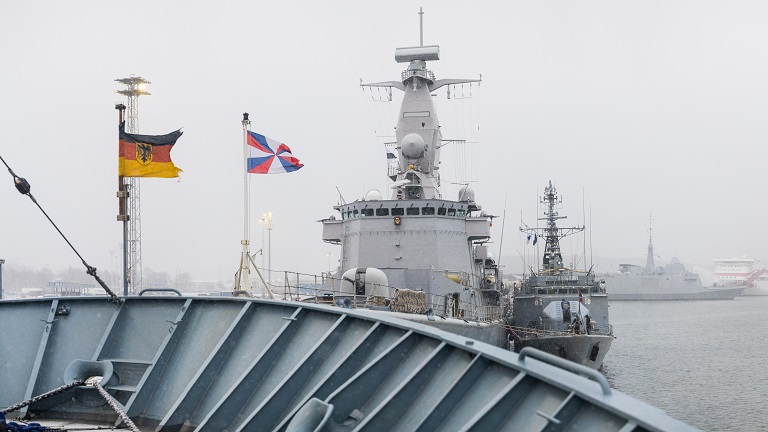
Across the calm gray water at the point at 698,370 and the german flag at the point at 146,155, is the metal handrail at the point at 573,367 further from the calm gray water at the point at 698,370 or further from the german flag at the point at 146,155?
the calm gray water at the point at 698,370

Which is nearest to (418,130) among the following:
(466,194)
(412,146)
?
(412,146)

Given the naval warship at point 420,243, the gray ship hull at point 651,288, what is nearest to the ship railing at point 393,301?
the naval warship at point 420,243

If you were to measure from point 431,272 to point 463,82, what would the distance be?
14905 mm

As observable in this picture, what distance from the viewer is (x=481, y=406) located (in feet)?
14.8

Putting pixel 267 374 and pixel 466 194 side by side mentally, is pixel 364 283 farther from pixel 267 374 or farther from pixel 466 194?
pixel 466 194

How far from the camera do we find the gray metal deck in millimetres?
4230

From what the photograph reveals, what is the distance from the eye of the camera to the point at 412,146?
1131 inches

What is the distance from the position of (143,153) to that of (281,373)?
198 inches

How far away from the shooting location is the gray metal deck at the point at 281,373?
423 cm

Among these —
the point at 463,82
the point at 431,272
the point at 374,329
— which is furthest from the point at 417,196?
the point at 374,329

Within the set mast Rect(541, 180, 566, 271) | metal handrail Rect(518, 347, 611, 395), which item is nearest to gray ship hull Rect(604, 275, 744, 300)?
mast Rect(541, 180, 566, 271)

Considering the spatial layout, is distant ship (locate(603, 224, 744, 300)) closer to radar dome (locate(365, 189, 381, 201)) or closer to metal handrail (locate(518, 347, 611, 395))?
radar dome (locate(365, 189, 381, 201))

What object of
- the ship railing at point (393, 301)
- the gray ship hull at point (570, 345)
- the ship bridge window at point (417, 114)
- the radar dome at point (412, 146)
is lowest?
the gray ship hull at point (570, 345)

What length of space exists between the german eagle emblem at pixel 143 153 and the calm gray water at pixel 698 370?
65.5 feet
